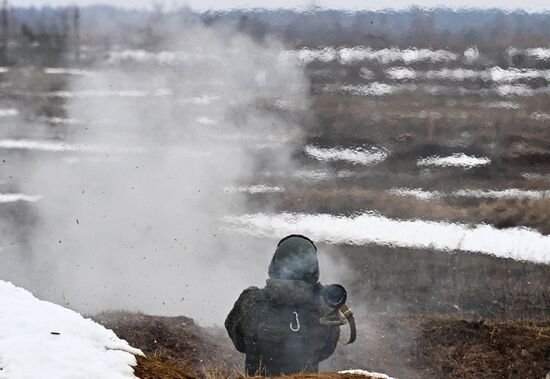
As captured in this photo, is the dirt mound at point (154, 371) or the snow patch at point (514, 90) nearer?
the dirt mound at point (154, 371)

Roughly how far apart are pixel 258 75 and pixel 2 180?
323 inches

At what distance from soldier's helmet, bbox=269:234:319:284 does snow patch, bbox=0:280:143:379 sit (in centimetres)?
158

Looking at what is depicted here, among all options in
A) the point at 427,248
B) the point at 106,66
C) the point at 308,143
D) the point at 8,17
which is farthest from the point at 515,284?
the point at 8,17

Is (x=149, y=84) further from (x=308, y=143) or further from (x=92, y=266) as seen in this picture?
(x=92, y=266)

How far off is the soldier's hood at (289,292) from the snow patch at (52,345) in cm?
141

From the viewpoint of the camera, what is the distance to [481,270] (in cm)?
1717

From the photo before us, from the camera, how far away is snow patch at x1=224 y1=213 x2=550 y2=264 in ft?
59.3

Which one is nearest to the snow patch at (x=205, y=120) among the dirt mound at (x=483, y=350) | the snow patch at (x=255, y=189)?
the snow patch at (x=255, y=189)

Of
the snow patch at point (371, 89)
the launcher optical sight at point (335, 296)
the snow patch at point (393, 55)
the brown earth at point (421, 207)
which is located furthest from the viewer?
the snow patch at point (393, 55)

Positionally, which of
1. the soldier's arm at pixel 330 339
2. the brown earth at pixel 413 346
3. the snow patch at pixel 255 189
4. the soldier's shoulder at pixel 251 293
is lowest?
the snow patch at pixel 255 189

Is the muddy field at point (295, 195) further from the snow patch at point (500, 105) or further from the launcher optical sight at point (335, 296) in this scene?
the launcher optical sight at point (335, 296)

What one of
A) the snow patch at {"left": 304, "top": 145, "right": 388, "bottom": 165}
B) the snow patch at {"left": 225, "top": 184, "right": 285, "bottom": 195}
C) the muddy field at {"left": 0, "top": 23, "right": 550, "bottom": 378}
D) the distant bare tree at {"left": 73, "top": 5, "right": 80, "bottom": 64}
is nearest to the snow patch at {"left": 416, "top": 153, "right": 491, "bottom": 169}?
the muddy field at {"left": 0, "top": 23, "right": 550, "bottom": 378}

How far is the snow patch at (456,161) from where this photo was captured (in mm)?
21469

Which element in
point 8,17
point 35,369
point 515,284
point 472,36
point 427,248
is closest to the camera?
point 35,369
